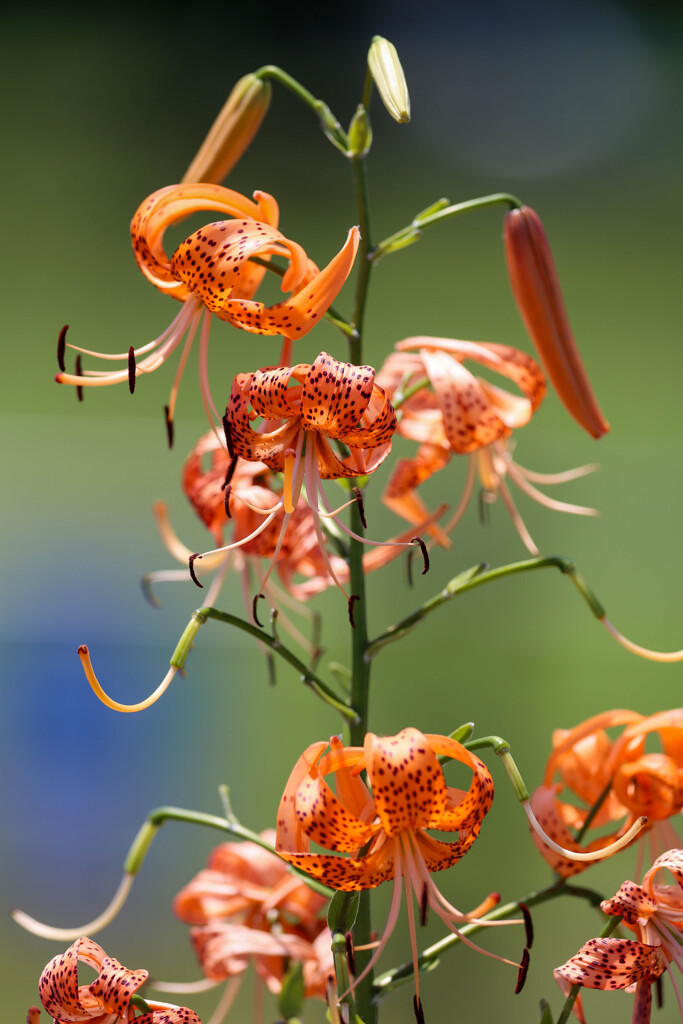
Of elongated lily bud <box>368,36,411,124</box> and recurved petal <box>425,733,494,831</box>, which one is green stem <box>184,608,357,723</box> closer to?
recurved petal <box>425,733,494,831</box>

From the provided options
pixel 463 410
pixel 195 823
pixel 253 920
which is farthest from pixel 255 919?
pixel 463 410

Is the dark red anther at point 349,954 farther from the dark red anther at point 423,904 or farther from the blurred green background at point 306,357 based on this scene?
the blurred green background at point 306,357

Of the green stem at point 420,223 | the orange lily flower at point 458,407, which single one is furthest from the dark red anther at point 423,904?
the green stem at point 420,223

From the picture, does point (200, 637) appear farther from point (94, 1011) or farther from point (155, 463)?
point (94, 1011)

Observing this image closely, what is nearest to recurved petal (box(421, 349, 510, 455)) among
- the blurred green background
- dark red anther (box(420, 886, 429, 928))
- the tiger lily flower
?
the tiger lily flower

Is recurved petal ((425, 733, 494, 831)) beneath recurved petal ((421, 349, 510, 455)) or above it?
beneath

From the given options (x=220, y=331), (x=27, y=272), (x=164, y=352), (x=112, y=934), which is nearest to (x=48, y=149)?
(x=27, y=272)
